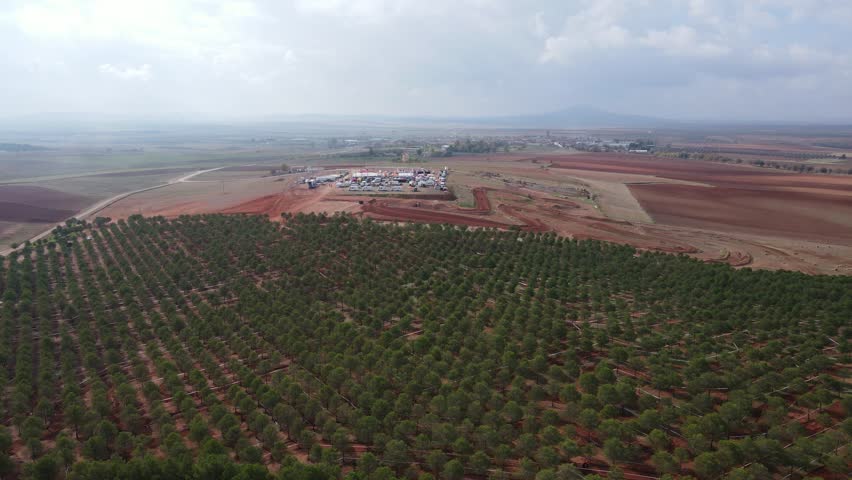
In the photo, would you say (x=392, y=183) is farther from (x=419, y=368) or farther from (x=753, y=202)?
(x=419, y=368)

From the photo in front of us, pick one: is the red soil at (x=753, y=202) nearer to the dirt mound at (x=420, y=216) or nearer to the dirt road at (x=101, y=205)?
the dirt mound at (x=420, y=216)

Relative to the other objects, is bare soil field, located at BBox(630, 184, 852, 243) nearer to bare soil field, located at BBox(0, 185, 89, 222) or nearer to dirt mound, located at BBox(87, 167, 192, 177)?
bare soil field, located at BBox(0, 185, 89, 222)

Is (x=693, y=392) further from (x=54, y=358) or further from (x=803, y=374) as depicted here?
(x=54, y=358)

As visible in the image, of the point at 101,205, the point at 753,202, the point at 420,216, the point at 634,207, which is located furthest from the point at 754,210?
the point at 101,205

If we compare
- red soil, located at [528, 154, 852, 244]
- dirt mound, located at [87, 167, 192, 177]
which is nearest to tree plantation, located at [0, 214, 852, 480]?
red soil, located at [528, 154, 852, 244]

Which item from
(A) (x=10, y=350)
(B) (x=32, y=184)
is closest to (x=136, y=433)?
(A) (x=10, y=350)

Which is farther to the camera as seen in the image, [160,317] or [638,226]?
[638,226]
